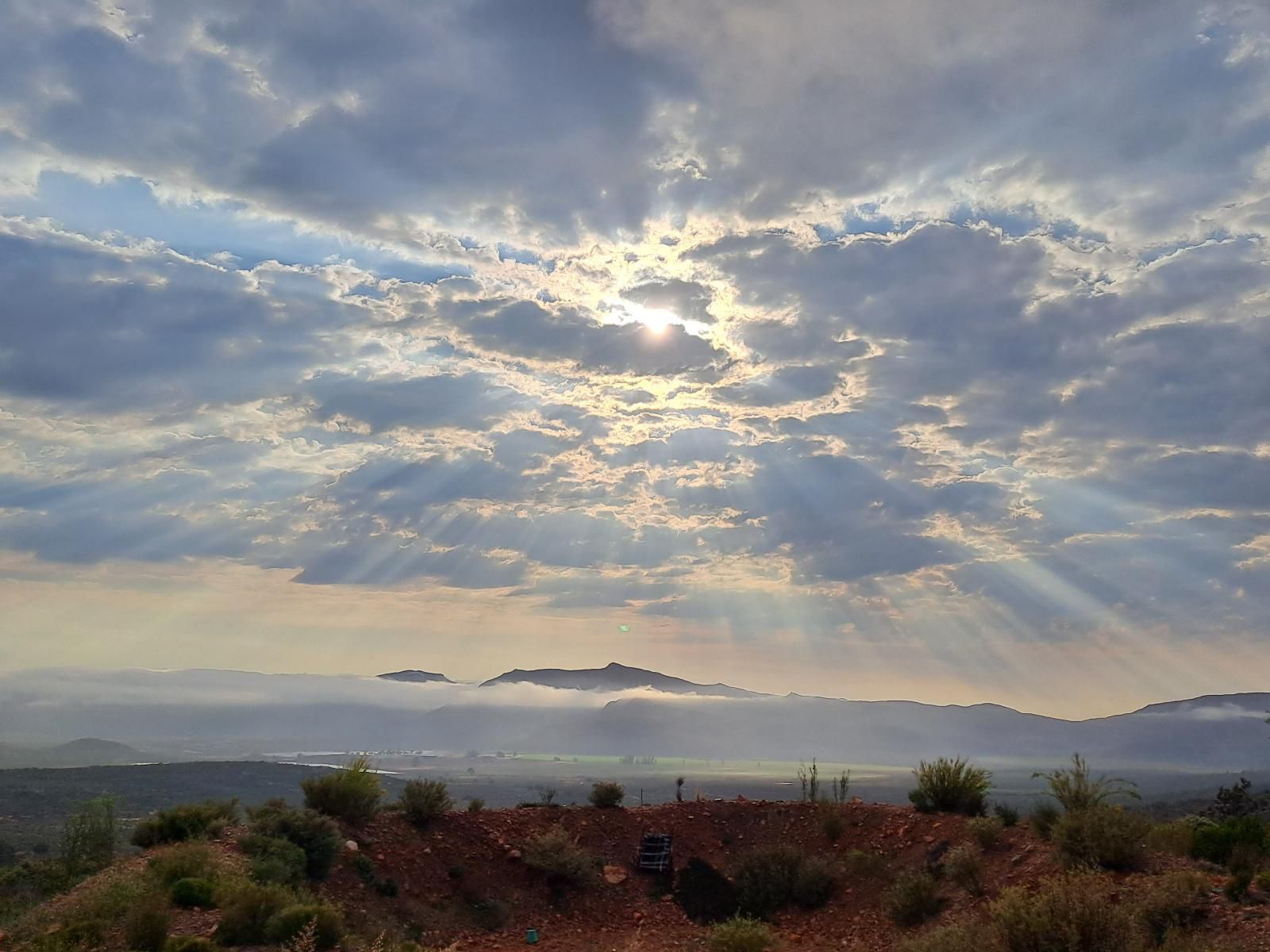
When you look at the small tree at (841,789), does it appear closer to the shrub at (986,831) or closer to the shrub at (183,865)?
the shrub at (986,831)

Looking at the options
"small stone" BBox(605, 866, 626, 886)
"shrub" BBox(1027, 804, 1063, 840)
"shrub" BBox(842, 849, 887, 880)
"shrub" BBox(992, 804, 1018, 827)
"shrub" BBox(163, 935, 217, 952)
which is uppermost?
"shrub" BBox(1027, 804, 1063, 840)

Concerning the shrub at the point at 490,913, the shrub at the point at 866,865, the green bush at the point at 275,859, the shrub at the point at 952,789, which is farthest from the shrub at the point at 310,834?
the shrub at the point at 952,789

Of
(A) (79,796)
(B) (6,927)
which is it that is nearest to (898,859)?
(B) (6,927)

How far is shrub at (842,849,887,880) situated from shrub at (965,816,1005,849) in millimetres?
2324

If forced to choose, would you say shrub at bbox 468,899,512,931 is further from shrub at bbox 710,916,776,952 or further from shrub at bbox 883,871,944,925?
shrub at bbox 883,871,944,925

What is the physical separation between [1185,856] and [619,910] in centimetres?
1225

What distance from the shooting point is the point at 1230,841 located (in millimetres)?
16469

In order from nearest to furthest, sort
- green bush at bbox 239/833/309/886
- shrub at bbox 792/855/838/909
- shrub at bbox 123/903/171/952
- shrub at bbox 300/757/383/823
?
1. shrub at bbox 123/903/171/952
2. green bush at bbox 239/833/309/886
3. shrub at bbox 792/855/838/909
4. shrub at bbox 300/757/383/823

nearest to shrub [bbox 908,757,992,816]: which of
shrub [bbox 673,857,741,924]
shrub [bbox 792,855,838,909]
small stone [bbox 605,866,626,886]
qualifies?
A: shrub [bbox 792,855,838,909]

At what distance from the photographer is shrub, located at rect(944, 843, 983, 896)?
1769 centimetres

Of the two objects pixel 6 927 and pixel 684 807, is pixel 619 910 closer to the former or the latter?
pixel 684 807

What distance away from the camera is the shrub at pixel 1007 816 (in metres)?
21.3

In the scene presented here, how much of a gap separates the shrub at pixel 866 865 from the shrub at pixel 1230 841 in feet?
22.8

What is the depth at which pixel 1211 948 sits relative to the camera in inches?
445
